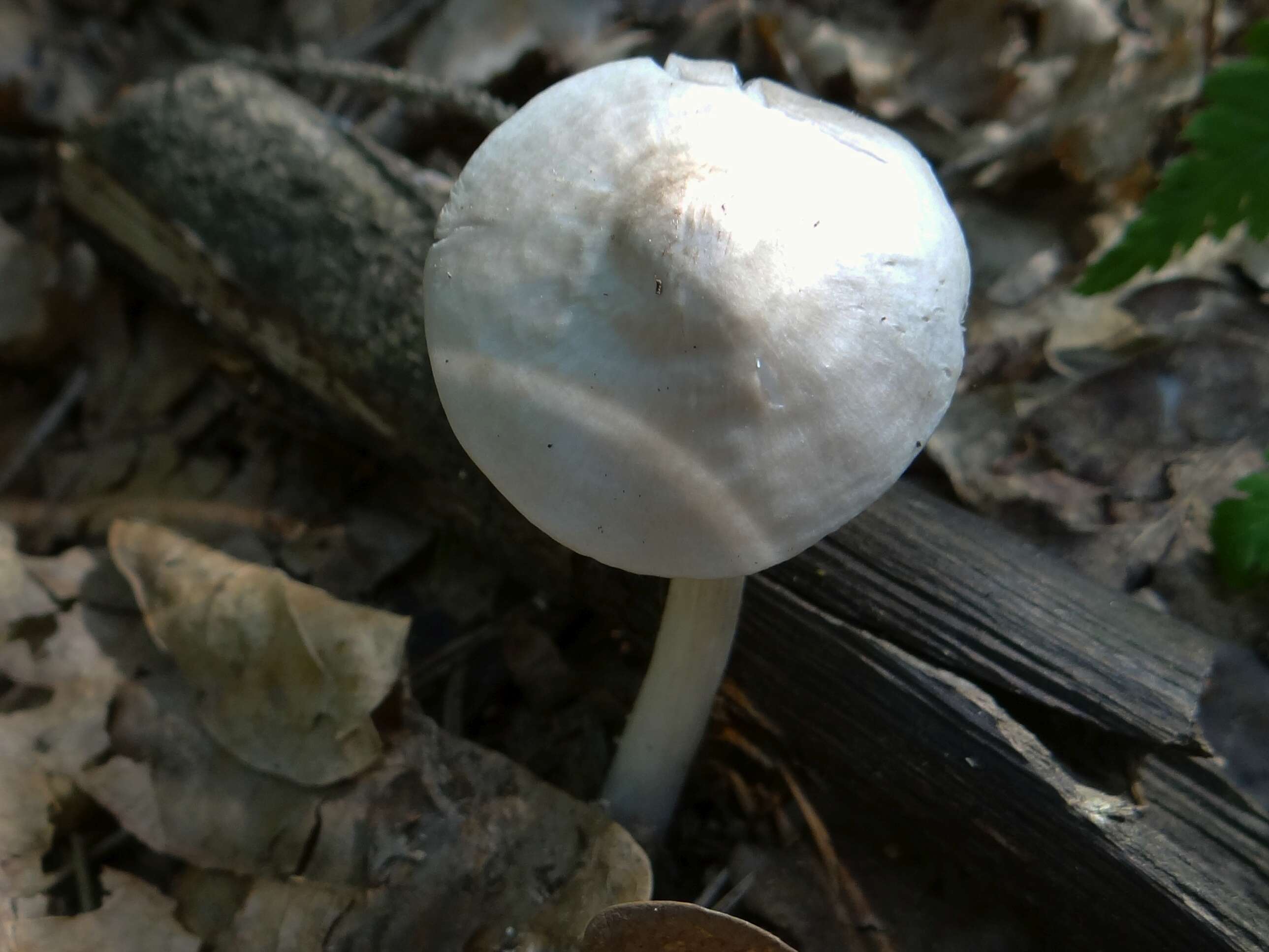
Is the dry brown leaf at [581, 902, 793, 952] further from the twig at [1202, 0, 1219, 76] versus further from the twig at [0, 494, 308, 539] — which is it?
the twig at [1202, 0, 1219, 76]

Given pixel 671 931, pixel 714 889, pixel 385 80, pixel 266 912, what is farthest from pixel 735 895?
pixel 385 80

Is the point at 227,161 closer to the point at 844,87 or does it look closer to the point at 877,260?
the point at 877,260

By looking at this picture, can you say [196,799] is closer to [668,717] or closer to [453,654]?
[453,654]

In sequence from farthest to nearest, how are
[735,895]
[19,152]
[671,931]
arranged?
[19,152]
[735,895]
[671,931]

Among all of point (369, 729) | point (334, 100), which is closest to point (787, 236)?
point (369, 729)

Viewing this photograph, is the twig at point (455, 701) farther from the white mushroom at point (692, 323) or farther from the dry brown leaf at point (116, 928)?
the white mushroom at point (692, 323)
